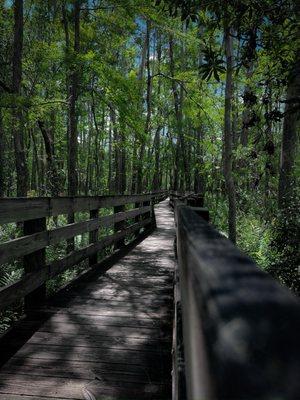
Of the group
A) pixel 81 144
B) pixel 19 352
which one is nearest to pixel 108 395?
pixel 19 352

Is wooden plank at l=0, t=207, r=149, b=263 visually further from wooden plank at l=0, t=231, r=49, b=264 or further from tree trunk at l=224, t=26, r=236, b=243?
tree trunk at l=224, t=26, r=236, b=243

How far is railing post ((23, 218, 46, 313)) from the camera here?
4699mm

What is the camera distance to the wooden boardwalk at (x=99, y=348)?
312cm

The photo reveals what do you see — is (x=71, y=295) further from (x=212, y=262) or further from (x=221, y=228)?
(x=221, y=228)

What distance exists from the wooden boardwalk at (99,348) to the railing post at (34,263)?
21cm

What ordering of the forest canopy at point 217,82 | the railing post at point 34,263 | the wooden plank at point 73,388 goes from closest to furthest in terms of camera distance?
the wooden plank at point 73,388, the railing post at point 34,263, the forest canopy at point 217,82

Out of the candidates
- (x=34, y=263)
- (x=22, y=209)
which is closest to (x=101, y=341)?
(x=34, y=263)

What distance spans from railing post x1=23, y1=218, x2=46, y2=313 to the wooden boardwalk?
21cm

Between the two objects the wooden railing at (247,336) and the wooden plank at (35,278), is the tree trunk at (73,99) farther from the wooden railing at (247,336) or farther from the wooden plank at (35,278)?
the wooden railing at (247,336)

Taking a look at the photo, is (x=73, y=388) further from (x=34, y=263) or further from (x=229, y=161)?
(x=229, y=161)

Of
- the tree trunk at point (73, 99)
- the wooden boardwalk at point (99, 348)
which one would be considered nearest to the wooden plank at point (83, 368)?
the wooden boardwalk at point (99, 348)

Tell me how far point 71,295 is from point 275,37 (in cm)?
448

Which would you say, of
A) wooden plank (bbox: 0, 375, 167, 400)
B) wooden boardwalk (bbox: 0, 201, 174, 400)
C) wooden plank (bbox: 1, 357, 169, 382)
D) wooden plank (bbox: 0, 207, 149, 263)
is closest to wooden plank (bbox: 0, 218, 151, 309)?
wooden plank (bbox: 0, 207, 149, 263)

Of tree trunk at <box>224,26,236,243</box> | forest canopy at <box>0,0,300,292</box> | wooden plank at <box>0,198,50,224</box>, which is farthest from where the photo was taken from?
tree trunk at <box>224,26,236,243</box>
